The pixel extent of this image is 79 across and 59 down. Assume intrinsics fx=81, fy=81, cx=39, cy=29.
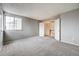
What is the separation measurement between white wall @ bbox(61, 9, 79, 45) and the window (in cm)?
417

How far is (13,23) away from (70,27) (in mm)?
4825

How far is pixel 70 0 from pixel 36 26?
8281mm

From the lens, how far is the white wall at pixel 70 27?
16.8ft

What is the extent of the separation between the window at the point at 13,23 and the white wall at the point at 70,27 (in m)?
4.17

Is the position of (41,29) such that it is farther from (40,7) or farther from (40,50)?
(40,50)

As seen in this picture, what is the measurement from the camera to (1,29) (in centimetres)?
618

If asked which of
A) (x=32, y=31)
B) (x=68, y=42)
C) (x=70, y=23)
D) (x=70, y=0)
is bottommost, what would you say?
(x=68, y=42)

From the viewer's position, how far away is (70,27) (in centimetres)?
558

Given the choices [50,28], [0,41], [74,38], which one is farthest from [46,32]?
[0,41]

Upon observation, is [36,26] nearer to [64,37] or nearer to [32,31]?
[32,31]

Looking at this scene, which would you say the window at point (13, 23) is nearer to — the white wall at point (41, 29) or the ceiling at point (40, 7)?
the ceiling at point (40, 7)

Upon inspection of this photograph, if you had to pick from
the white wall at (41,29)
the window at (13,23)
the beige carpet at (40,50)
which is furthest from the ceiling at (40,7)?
the white wall at (41,29)

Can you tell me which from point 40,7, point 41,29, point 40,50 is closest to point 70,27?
point 40,7

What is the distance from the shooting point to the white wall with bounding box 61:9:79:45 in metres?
5.11
